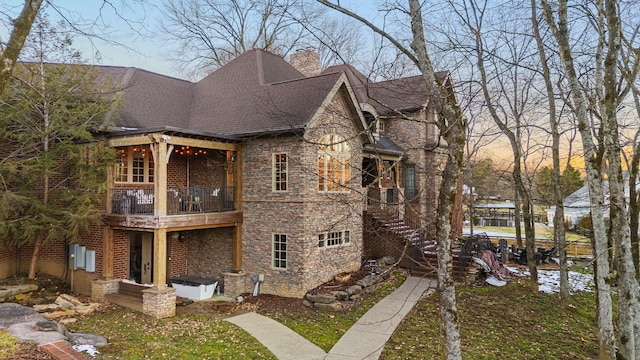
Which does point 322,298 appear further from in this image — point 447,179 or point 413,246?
point 447,179

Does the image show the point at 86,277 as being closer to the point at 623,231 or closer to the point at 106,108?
the point at 106,108

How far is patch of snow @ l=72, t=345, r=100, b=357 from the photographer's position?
7.60 m

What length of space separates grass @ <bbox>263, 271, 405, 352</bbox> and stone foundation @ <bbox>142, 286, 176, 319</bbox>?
2.71 m

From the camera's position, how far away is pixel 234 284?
43.4 ft

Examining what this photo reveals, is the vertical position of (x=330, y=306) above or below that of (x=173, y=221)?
below

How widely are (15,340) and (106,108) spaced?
24.6 ft

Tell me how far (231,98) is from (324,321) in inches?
376

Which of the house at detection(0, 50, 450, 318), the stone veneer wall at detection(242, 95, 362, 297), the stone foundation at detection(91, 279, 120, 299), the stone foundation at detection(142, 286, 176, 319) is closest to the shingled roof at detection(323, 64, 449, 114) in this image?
the house at detection(0, 50, 450, 318)

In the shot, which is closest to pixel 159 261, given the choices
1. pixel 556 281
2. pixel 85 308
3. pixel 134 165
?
pixel 85 308

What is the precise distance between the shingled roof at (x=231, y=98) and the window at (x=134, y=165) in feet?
3.37

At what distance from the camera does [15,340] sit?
274 inches

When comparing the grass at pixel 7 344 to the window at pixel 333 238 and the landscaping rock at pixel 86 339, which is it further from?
the window at pixel 333 238

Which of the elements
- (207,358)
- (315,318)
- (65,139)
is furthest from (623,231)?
(65,139)

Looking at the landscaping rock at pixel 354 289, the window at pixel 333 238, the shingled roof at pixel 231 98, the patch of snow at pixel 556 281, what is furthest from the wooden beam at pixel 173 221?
the patch of snow at pixel 556 281
